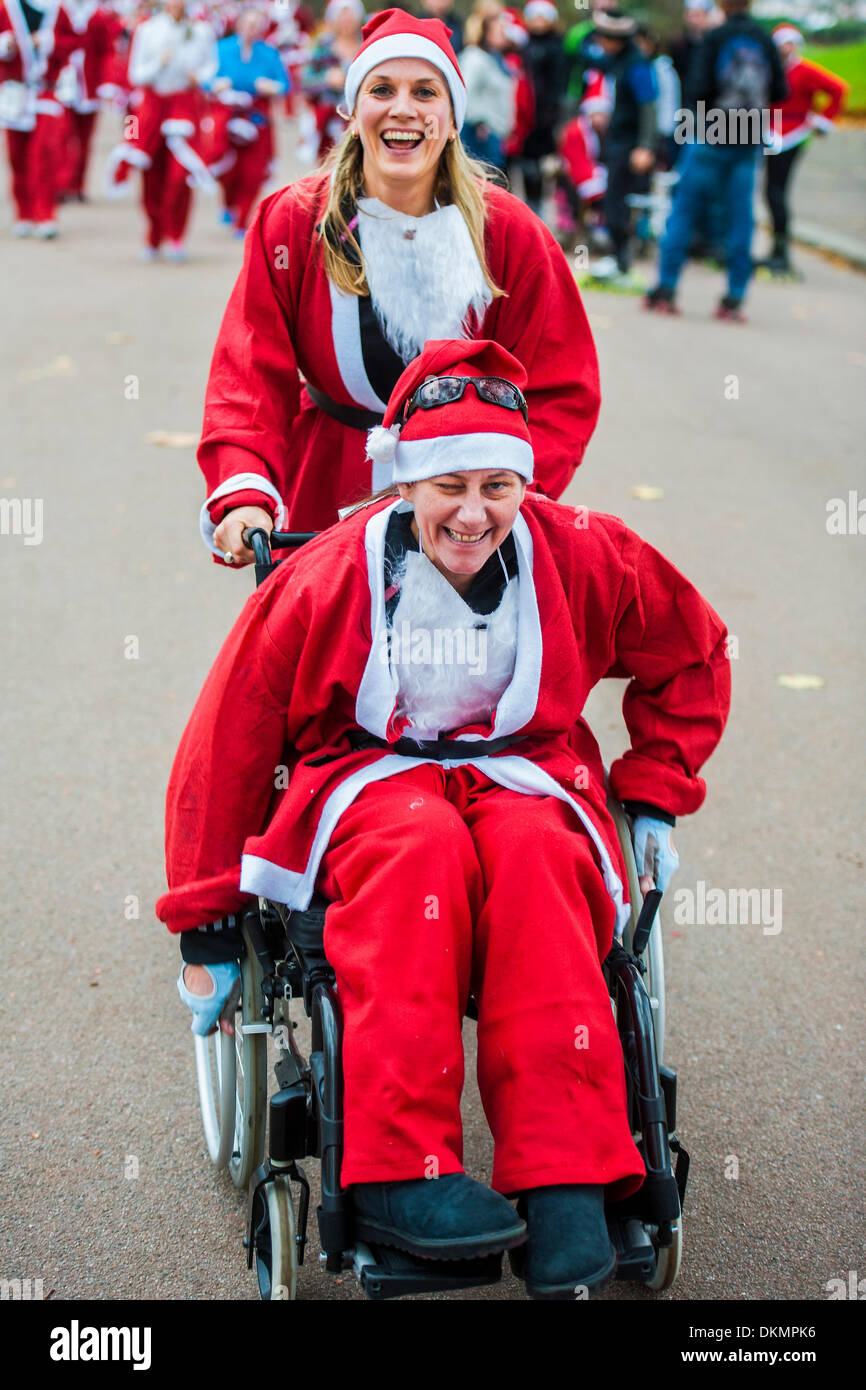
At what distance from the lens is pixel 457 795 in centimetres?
246

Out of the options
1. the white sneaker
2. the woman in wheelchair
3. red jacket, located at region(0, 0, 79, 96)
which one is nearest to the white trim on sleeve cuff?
the woman in wheelchair

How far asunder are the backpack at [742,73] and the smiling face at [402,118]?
787 cm

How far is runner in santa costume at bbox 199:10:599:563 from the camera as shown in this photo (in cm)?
298

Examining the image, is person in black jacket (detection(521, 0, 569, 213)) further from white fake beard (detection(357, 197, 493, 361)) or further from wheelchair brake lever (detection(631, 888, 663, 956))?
wheelchair brake lever (detection(631, 888, 663, 956))

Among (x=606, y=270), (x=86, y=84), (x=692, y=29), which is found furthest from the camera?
(x=86, y=84)

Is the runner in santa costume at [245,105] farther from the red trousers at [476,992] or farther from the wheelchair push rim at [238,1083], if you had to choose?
the red trousers at [476,992]

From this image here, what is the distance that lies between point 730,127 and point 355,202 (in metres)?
8.08

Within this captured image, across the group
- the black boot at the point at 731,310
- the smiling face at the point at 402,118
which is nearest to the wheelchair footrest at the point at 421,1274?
the smiling face at the point at 402,118

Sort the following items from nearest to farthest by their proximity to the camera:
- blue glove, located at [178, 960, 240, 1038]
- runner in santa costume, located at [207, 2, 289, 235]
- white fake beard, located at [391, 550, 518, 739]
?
white fake beard, located at [391, 550, 518, 739]
blue glove, located at [178, 960, 240, 1038]
runner in santa costume, located at [207, 2, 289, 235]

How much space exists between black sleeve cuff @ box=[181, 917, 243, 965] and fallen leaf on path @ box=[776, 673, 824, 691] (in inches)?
119

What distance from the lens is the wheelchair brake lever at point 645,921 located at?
246 centimetres

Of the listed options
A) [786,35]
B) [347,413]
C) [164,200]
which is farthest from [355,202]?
[786,35]

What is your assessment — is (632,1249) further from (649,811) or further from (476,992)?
(649,811)
